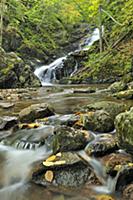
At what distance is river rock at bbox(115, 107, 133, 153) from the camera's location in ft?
13.2

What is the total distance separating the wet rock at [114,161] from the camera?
3909mm

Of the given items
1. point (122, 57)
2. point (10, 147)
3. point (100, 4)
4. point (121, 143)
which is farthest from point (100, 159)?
point (100, 4)

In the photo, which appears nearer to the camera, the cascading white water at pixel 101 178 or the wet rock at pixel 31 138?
the cascading white water at pixel 101 178

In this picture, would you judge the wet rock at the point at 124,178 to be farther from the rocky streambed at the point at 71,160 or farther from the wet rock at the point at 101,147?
the wet rock at the point at 101,147

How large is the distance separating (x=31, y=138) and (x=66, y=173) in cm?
147

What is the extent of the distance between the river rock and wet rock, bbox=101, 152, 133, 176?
151 mm

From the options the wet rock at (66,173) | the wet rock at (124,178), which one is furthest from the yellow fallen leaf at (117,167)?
the wet rock at (66,173)

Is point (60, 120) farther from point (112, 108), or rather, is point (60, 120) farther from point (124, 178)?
point (124, 178)

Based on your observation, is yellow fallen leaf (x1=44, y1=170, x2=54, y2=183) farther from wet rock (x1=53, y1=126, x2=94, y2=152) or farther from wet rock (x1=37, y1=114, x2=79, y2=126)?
wet rock (x1=37, y1=114, x2=79, y2=126)

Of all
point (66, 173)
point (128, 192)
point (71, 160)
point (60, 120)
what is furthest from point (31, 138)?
point (128, 192)

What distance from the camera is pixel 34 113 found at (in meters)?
6.78

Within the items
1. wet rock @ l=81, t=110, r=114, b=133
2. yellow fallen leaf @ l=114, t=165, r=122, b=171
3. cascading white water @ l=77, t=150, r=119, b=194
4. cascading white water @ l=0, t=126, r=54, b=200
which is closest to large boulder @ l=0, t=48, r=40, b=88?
wet rock @ l=81, t=110, r=114, b=133

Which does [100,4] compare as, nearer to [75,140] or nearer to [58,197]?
[75,140]

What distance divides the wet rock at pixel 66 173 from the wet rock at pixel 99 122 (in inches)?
53.6
